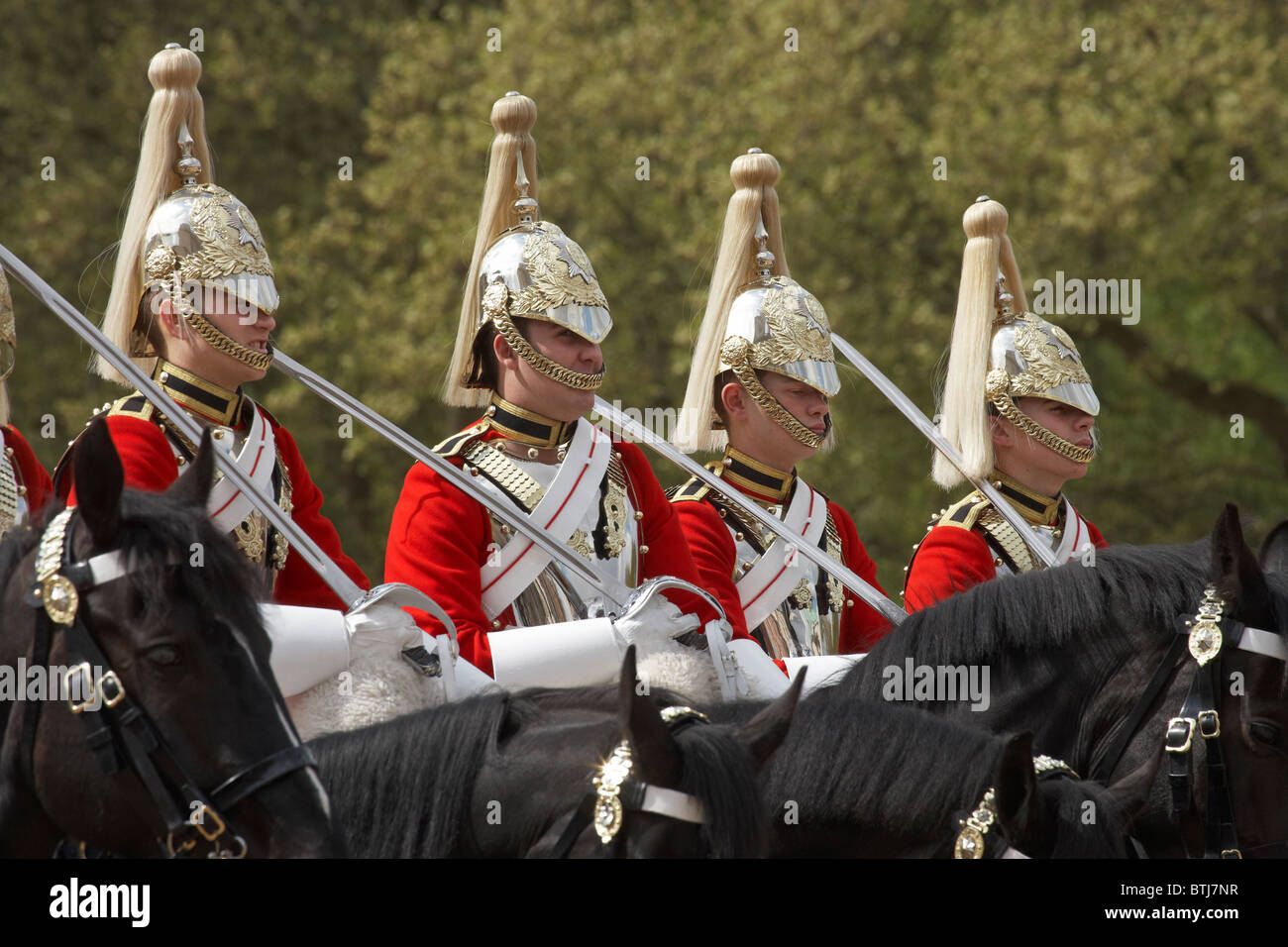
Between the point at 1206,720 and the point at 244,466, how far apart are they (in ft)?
6.89

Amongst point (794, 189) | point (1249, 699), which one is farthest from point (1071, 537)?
point (794, 189)

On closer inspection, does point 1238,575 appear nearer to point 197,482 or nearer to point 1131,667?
point 1131,667

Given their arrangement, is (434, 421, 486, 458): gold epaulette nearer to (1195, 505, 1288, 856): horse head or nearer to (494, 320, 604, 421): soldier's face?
(494, 320, 604, 421): soldier's face

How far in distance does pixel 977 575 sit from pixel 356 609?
219 cm

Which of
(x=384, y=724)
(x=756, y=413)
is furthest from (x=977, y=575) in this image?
(x=384, y=724)

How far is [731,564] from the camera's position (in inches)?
208

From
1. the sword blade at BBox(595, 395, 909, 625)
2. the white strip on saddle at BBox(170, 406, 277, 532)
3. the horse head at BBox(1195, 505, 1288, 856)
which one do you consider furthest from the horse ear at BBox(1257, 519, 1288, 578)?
the white strip on saddle at BBox(170, 406, 277, 532)

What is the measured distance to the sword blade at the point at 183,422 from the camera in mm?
4086

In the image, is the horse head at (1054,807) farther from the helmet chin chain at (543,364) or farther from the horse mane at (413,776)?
the helmet chin chain at (543,364)

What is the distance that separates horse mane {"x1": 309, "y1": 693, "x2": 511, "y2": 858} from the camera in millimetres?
2951

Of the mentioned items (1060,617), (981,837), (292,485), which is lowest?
(981,837)

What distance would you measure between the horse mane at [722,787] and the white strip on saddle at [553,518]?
162 centimetres

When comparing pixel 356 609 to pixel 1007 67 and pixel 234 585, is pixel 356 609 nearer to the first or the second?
pixel 234 585

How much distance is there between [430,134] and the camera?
14016mm
